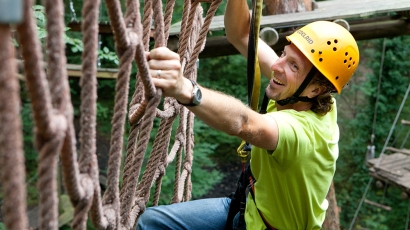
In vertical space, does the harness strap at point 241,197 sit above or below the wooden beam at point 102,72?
above

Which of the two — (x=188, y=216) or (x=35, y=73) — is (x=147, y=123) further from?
(x=188, y=216)

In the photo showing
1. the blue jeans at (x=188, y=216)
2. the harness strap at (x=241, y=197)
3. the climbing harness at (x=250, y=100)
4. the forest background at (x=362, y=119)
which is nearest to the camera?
the climbing harness at (x=250, y=100)

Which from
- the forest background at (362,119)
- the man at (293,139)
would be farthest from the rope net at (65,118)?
the forest background at (362,119)

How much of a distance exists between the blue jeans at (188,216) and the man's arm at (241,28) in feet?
1.93

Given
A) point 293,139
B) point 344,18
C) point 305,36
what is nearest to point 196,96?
point 293,139

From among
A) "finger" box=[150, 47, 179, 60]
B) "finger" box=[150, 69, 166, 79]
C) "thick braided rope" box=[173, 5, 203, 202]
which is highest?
"finger" box=[150, 47, 179, 60]

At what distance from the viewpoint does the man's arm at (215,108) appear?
1011 millimetres

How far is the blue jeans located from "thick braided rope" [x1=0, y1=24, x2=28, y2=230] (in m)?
1.17

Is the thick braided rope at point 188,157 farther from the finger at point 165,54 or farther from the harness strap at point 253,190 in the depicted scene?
the finger at point 165,54

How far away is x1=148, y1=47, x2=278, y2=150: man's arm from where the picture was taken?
101cm

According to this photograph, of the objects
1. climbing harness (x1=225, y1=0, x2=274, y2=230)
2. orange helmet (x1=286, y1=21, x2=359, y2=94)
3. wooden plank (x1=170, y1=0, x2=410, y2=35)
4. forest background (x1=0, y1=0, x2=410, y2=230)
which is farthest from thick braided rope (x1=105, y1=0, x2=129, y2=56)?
forest background (x1=0, y1=0, x2=410, y2=230)

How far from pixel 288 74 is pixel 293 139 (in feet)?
1.13

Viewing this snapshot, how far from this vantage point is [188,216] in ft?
5.85

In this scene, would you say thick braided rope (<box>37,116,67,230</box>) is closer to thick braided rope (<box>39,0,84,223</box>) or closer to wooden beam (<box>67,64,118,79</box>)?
thick braided rope (<box>39,0,84,223</box>)
